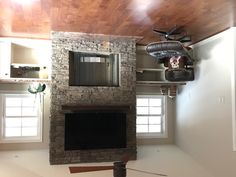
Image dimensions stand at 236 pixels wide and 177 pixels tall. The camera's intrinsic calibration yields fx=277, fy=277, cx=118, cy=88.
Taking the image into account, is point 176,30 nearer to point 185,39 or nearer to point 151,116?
point 185,39

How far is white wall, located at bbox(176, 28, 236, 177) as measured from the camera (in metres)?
6.00

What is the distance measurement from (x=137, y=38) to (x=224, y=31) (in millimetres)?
2093

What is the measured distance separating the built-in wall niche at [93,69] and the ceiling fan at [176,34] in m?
1.60

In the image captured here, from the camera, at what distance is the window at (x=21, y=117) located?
24.3 feet

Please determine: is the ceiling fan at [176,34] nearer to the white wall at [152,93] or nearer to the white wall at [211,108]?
the white wall at [211,108]

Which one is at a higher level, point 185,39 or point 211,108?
point 185,39

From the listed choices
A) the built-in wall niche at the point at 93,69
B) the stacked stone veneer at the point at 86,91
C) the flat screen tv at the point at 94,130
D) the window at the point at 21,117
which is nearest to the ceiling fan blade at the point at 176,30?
the stacked stone veneer at the point at 86,91

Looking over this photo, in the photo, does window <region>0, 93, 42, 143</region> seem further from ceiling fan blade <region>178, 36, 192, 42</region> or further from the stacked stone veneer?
ceiling fan blade <region>178, 36, 192, 42</region>

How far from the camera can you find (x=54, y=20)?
219 inches

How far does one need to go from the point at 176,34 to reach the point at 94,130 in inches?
118

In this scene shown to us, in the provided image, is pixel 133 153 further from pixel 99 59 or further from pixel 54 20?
pixel 54 20

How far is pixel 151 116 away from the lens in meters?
8.50

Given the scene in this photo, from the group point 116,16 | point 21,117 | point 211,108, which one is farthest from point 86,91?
point 211,108

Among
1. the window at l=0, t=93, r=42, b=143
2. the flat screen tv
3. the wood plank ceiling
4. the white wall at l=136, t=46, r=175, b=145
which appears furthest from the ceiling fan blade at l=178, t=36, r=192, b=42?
the window at l=0, t=93, r=42, b=143
